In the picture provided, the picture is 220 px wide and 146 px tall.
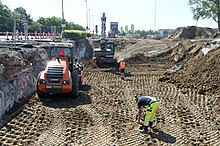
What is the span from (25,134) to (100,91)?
20.4 feet

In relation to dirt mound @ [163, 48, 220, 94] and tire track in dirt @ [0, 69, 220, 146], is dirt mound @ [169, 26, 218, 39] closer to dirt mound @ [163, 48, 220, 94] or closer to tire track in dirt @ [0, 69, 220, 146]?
dirt mound @ [163, 48, 220, 94]

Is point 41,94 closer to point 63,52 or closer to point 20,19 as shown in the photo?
point 63,52

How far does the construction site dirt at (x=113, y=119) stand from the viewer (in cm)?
759

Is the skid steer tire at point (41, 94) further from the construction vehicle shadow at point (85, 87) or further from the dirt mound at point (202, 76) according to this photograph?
the dirt mound at point (202, 76)

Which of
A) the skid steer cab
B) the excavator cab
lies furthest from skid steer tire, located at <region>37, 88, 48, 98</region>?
the excavator cab

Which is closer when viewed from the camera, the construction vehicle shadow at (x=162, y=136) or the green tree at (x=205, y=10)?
the construction vehicle shadow at (x=162, y=136)

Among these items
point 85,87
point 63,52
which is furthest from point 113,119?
point 85,87

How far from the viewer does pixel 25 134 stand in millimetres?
7793

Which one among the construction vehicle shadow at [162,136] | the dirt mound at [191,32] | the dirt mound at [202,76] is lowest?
the construction vehicle shadow at [162,136]

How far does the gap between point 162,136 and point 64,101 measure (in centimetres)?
477

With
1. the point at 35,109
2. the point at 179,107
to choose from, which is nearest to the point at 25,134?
the point at 35,109

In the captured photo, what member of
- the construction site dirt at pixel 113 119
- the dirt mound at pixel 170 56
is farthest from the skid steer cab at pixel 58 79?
the dirt mound at pixel 170 56

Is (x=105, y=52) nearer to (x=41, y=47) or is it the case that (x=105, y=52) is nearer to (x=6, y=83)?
(x=41, y=47)

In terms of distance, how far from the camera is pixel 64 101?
37.3 feet
